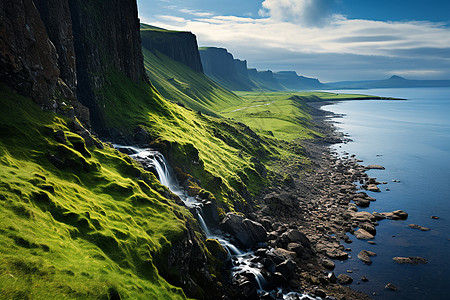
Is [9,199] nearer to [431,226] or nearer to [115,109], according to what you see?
[115,109]

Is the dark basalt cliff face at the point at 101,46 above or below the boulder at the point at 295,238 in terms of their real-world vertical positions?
above

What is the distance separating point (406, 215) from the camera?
191 feet

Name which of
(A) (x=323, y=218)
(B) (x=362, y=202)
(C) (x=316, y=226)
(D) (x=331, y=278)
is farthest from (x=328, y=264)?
(B) (x=362, y=202)

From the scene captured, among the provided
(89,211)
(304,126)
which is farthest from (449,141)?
(89,211)

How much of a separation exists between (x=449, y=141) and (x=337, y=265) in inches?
5339

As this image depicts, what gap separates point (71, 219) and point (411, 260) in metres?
46.4

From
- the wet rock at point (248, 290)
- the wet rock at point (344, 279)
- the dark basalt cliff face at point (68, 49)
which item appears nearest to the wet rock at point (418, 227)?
the wet rock at point (344, 279)

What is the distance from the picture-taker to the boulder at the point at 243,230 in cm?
4088

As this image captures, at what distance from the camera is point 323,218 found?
184 ft

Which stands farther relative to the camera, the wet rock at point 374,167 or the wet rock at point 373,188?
the wet rock at point 374,167

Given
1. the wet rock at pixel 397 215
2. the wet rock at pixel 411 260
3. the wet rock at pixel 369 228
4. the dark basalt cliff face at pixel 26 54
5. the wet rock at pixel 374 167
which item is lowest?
the wet rock at pixel 411 260

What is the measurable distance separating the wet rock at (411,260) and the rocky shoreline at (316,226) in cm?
356

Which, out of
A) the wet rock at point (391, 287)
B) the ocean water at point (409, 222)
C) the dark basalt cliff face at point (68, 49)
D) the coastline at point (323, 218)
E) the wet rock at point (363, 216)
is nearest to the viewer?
the dark basalt cliff face at point (68, 49)

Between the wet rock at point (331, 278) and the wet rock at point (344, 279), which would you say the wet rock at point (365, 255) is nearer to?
the wet rock at point (344, 279)
